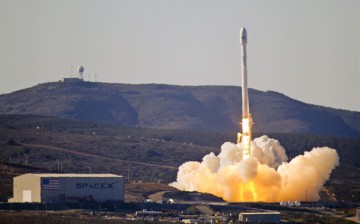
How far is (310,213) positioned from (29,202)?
36085mm

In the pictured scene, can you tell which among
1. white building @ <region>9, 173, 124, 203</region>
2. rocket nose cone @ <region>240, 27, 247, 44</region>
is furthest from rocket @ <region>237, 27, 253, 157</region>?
white building @ <region>9, 173, 124, 203</region>

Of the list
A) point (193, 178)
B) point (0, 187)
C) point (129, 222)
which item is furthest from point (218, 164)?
point (129, 222)

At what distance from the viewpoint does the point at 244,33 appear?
160750mm

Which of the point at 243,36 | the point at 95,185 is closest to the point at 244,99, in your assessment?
the point at 243,36

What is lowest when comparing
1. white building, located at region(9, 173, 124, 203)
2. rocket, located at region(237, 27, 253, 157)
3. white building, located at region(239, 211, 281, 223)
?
white building, located at region(239, 211, 281, 223)

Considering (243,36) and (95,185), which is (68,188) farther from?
(243,36)

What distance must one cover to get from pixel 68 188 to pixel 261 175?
27849 millimetres

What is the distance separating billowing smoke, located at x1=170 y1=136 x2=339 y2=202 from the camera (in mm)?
166250

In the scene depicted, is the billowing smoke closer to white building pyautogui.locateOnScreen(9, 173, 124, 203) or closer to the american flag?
white building pyautogui.locateOnScreen(9, 173, 124, 203)

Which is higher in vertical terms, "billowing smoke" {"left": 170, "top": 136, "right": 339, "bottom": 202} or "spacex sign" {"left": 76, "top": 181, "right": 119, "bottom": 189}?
"billowing smoke" {"left": 170, "top": 136, "right": 339, "bottom": 202}

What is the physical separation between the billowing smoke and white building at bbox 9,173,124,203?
63.0ft

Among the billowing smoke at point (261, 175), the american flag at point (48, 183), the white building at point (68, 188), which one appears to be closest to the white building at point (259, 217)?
the white building at point (68, 188)

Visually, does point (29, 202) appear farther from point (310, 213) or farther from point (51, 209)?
point (310, 213)

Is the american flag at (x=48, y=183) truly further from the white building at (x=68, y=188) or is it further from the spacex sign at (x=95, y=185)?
the spacex sign at (x=95, y=185)
